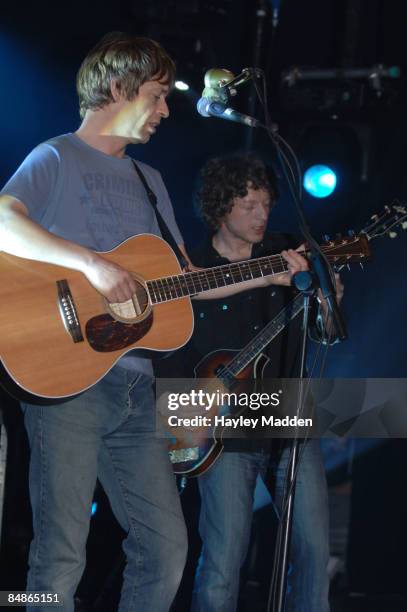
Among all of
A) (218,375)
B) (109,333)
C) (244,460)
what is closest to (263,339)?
(218,375)

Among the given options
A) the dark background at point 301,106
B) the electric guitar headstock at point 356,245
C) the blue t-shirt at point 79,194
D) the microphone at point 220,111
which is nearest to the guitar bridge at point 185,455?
the blue t-shirt at point 79,194

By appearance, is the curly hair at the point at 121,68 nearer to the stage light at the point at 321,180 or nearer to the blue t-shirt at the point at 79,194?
the blue t-shirt at the point at 79,194

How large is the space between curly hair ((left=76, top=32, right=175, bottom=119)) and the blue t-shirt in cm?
22

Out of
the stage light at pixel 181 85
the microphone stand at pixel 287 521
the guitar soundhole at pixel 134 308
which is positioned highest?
the stage light at pixel 181 85

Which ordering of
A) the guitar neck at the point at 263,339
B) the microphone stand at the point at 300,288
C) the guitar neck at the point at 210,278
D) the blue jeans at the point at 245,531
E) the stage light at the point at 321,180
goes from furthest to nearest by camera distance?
the stage light at the point at 321,180 → the guitar neck at the point at 263,339 → the blue jeans at the point at 245,531 → the guitar neck at the point at 210,278 → the microphone stand at the point at 300,288

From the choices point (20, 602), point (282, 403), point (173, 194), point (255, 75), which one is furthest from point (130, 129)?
point (173, 194)

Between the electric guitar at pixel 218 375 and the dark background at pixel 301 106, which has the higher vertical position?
the dark background at pixel 301 106

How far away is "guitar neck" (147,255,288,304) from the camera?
3.24m

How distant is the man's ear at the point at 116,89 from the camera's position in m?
3.30

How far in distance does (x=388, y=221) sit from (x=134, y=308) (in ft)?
3.68

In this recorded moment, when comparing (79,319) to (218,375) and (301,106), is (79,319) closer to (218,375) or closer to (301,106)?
(218,375)

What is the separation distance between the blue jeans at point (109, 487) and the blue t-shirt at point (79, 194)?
0.20m

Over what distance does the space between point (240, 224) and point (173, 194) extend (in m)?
1.56

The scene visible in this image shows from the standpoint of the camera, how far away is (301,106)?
5633 millimetres
